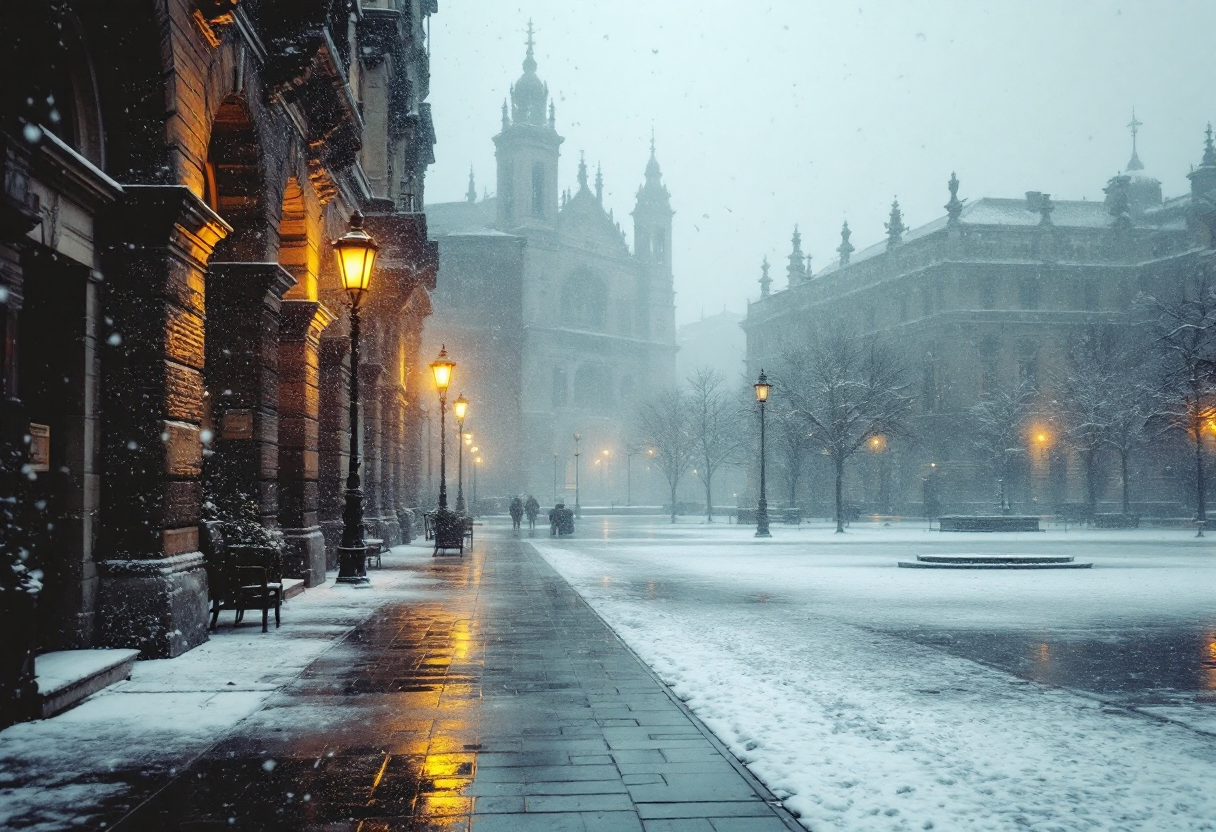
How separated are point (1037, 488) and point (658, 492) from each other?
3139 centimetres

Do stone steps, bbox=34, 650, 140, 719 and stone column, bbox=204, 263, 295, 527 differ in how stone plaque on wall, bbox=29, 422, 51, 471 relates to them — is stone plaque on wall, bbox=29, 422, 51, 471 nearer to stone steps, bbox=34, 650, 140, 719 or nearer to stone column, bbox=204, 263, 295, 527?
stone steps, bbox=34, 650, 140, 719

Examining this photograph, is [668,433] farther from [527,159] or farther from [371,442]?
[371,442]

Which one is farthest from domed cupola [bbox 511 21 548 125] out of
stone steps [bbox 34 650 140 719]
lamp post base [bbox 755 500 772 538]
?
stone steps [bbox 34 650 140 719]

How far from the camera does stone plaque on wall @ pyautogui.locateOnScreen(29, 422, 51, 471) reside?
27.0 ft

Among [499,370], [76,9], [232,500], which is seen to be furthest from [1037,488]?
[76,9]

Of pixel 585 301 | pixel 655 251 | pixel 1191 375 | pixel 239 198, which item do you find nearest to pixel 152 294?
pixel 239 198

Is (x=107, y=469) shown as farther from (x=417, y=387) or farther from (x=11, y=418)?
(x=417, y=387)

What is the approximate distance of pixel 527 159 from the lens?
7812 centimetres

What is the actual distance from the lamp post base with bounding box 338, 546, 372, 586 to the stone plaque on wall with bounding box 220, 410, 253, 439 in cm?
289

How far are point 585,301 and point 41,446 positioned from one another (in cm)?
7590

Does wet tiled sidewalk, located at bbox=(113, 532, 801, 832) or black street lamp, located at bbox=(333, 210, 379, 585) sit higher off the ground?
black street lamp, located at bbox=(333, 210, 379, 585)

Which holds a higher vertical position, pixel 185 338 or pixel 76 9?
pixel 76 9

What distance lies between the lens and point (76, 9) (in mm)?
8680

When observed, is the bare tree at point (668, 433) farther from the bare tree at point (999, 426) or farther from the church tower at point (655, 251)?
the bare tree at point (999, 426)
